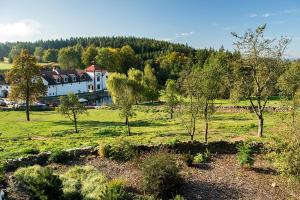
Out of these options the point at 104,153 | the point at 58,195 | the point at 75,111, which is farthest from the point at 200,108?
the point at 75,111

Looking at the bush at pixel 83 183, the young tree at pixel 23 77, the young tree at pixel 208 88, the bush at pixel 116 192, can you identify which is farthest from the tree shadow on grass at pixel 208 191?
the young tree at pixel 23 77

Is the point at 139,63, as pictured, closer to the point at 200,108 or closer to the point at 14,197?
the point at 200,108

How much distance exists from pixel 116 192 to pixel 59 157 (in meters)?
7.83

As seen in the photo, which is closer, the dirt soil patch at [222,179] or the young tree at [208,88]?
the dirt soil patch at [222,179]

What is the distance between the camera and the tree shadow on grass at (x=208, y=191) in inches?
736

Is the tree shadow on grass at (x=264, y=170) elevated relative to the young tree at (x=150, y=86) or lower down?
lower down

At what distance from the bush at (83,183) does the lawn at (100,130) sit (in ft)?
22.4

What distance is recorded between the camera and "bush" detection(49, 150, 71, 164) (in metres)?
23.6

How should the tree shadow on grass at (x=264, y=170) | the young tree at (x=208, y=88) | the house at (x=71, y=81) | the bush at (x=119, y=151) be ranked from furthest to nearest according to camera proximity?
1. the house at (x=71, y=81)
2. the young tree at (x=208, y=88)
3. the bush at (x=119, y=151)
4. the tree shadow on grass at (x=264, y=170)

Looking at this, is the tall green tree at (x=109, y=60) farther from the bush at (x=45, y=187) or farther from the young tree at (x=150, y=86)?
the bush at (x=45, y=187)

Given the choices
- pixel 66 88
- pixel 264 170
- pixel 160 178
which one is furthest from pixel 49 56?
pixel 160 178

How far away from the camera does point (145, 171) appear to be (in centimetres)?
1891

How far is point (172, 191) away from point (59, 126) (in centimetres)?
3412

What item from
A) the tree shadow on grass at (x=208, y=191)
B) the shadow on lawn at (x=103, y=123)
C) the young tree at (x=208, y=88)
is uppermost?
the young tree at (x=208, y=88)
